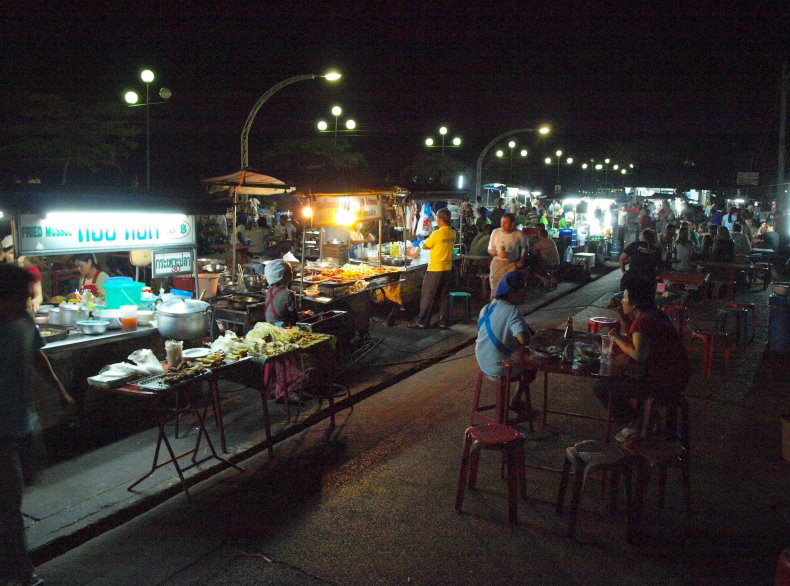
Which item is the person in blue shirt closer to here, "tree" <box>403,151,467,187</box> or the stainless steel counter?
the stainless steel counter

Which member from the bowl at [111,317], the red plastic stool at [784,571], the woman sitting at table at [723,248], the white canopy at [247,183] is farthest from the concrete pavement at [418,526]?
the woman sitting at table at [723,248]

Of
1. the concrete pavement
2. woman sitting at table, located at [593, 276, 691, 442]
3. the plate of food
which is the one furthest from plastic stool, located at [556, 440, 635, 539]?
the plate of food

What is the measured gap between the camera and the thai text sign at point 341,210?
1174 cm

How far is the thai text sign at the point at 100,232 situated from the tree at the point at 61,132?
15936mm

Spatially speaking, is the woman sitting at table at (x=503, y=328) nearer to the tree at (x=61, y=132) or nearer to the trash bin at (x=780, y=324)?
the trash bin at (x=780, y=324)

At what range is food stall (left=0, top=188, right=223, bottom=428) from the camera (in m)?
6.26

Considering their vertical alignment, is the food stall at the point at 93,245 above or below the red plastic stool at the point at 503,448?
above

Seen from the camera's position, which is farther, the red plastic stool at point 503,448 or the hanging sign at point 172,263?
the hanging sign at point 172,263

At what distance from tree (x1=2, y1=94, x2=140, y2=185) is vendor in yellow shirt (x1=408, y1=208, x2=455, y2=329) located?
14.9m

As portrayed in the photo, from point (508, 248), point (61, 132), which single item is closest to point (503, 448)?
point (508, 248)

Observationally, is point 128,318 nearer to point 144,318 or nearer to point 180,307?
point 144,318

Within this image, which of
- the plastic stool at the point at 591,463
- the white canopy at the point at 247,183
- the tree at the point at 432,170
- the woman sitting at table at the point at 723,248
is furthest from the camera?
the tree at the point at 432,170

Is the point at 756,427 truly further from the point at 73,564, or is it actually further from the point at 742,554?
the point at 73,564

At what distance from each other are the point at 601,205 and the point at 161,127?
82.9 ft
